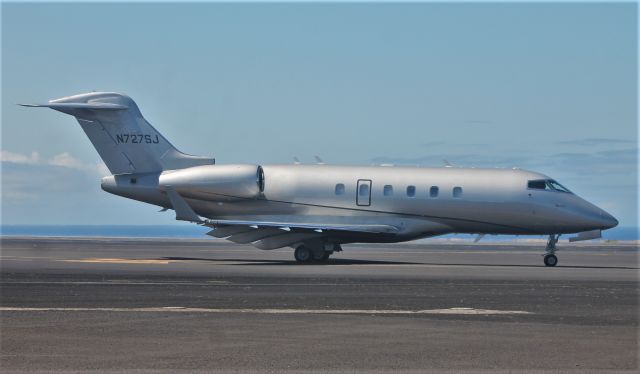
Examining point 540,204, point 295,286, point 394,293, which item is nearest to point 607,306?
point 394,293

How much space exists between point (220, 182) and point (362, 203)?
5528 millimetres

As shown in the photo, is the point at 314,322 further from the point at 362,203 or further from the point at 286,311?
the point at 362,203

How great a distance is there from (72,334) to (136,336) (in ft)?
3.07

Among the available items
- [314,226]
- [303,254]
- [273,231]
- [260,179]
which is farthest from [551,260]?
[260,179]

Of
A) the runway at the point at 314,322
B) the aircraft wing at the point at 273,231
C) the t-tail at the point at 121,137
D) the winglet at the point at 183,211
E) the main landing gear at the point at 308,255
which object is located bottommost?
the runway at the point at 314,322

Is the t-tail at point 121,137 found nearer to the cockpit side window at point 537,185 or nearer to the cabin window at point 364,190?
the cabin window at point 364,190

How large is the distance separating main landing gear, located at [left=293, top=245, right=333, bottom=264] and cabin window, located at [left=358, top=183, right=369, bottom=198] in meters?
2.56

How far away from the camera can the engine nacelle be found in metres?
37.7

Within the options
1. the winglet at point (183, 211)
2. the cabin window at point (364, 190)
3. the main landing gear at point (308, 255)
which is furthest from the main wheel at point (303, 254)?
the winglet at point (183, 211)

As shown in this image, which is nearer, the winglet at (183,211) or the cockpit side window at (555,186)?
the winglet at (183,211)

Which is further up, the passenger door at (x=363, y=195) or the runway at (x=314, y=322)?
the passenger door at (x=363, y=195)

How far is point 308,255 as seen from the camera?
120 feet

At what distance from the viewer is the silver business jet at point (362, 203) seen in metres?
36.5

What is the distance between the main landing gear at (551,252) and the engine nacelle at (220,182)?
1101 centimetres
